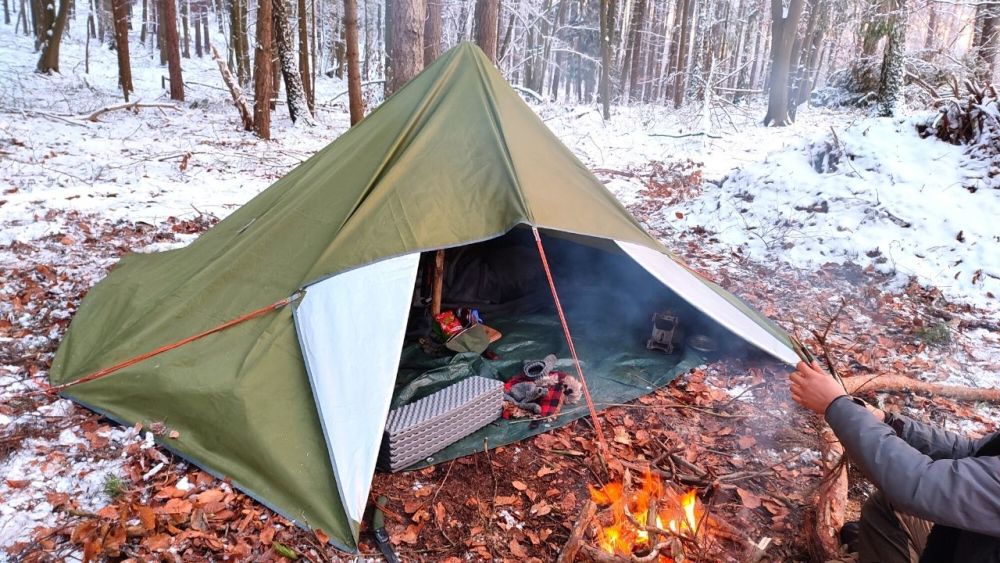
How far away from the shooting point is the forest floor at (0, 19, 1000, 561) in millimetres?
2477

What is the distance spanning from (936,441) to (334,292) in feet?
8.87

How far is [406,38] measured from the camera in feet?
20.5

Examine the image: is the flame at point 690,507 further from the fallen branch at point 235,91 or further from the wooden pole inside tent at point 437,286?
the fallen branch at point 235,91

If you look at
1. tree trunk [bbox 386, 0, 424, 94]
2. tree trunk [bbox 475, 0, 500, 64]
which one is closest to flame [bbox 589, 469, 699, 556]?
tree trunk [bbox 386, 0, 424, 94]

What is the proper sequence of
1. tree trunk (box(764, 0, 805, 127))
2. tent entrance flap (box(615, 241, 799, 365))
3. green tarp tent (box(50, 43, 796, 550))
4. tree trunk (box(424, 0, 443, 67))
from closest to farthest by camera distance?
green tarp tent (box(50, 43, 796, 550))
tent entrance flap (box(615, 241, 799, 365))
tree trunk (box(424, 0, 443, 67))
tree trunk (box(764, 0, 805, 127))

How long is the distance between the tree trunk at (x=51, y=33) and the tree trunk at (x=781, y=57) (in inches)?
639

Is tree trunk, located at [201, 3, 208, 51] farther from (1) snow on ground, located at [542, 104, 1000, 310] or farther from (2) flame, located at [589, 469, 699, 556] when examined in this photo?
(2) flame, located at [589, 469, 699, 556]

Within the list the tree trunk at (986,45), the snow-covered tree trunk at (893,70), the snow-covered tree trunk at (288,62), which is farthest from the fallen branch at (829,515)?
the tree trunk at (986,45)

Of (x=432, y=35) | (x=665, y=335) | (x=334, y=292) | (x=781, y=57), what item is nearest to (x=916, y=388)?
(x=665, y=335)

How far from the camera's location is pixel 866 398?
141 inches

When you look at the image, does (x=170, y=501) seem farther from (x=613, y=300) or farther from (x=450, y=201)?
(x=613, y=300)

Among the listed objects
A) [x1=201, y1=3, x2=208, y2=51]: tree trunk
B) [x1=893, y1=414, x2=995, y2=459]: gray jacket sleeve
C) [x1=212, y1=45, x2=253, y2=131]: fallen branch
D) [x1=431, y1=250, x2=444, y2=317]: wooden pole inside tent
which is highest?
[x1=201, y1=3, x2=208, y2=51]: tree trunk

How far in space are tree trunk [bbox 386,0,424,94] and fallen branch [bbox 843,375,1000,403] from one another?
16.9ft

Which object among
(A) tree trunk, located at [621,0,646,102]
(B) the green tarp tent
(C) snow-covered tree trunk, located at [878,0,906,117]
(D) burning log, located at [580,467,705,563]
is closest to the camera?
(D) burning log, located at [580,467,705,563]
